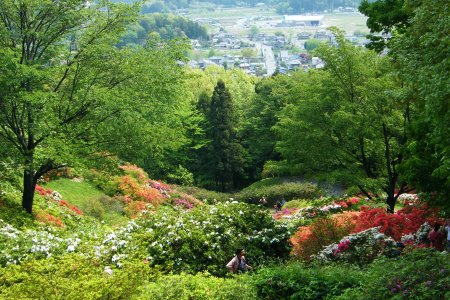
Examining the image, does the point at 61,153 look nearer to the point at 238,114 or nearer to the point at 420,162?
the point at 420,162

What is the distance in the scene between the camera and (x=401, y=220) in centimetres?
1752

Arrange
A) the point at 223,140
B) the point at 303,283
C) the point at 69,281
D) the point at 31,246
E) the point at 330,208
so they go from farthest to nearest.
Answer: the point at 223,140, the point at 330,208, the point at 31,246, the point at 303,283, the point at 69,281

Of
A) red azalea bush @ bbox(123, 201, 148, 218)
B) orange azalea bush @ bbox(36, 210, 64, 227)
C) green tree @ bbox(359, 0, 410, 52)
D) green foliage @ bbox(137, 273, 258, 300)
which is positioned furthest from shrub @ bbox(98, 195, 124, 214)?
green foliage @ bbox(137, 273, 258, 300)

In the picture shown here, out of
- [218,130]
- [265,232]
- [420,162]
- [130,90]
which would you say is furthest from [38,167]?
[218,130]

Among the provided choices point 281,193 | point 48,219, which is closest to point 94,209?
point 48,219

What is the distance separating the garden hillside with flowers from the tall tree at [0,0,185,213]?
2.08m

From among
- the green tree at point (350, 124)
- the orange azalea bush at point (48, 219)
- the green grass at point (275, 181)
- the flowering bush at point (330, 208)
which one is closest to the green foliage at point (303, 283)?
the flowering bush at point (330, 208)

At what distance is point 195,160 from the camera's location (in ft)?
176

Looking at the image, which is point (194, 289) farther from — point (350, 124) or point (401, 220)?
point (350, 124)

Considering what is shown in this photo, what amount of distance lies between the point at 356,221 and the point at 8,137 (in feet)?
39.0

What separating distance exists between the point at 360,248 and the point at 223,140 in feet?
117

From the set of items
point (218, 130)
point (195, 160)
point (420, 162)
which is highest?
point (420, 162)

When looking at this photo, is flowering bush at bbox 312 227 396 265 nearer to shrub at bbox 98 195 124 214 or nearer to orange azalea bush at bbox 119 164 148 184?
shrub at bbox 98 195 124 214

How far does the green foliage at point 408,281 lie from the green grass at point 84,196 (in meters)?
15.5
